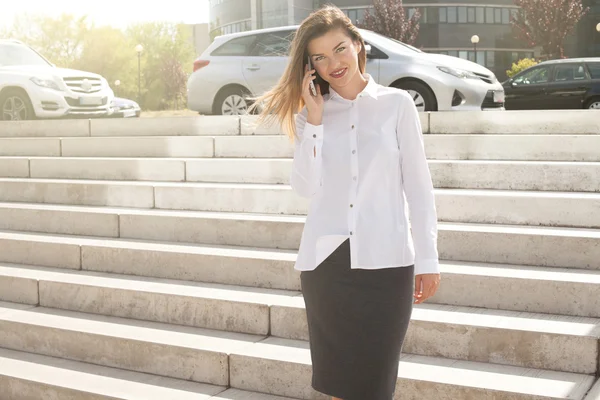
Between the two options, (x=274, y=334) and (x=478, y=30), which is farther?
(x=478, y=30)

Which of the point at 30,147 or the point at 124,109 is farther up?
the point at 124,109

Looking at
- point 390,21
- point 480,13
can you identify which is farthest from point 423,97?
point 480,13

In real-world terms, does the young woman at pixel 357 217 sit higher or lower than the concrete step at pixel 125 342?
higher

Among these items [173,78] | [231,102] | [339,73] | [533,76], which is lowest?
[339,73]

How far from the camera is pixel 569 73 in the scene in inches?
627

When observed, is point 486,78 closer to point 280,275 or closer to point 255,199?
point 255,199

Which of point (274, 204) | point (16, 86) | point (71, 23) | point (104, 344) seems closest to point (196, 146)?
point (274, 204)

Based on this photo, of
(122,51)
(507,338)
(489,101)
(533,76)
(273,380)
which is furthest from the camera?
(122,51)

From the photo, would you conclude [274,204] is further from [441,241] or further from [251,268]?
[441,241]

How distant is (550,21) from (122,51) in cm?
3025

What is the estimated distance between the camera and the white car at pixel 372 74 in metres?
9.52

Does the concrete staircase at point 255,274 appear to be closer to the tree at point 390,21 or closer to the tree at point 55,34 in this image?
the tree at point 390,21

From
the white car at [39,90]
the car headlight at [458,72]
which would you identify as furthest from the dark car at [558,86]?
the white car at [39,90]

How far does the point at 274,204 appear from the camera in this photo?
6.19 meters
